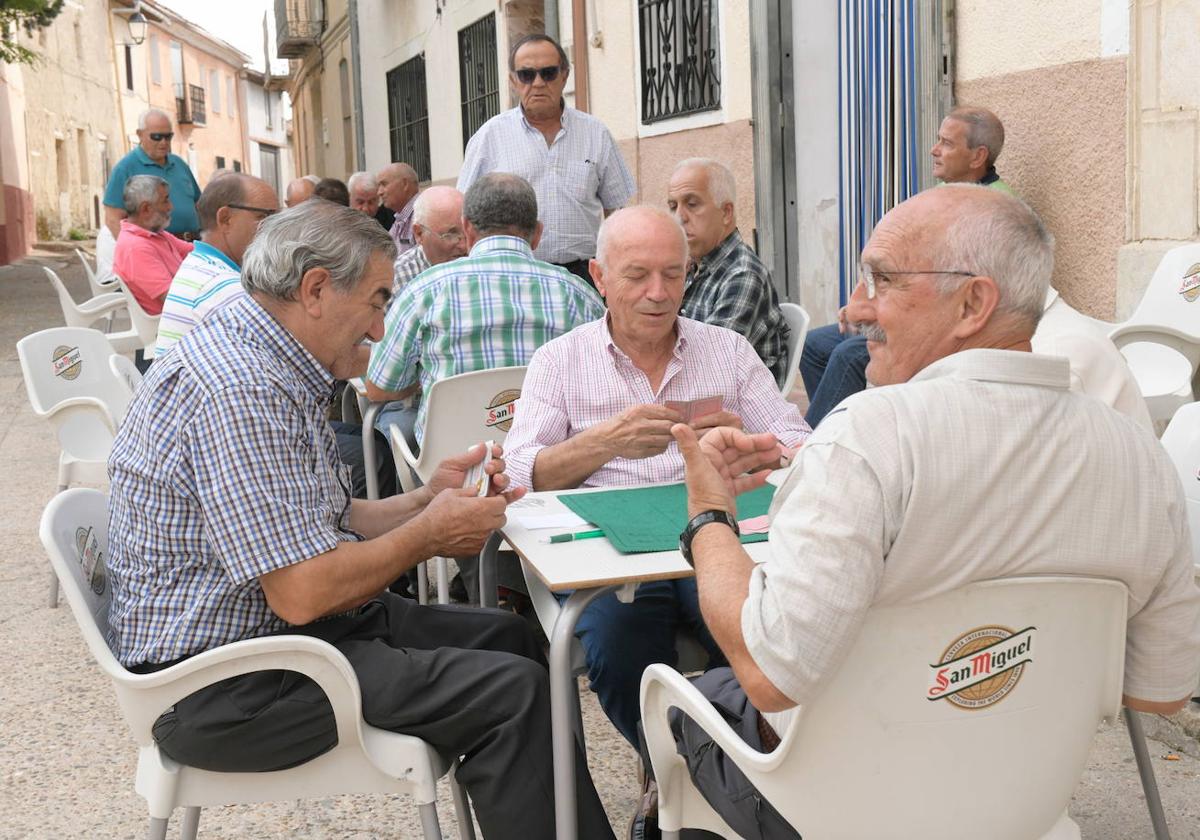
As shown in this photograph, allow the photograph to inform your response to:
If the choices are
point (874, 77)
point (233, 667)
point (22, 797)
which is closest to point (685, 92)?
point (874, 77)

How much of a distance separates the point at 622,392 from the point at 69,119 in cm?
3192

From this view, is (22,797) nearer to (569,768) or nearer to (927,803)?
(569,768)

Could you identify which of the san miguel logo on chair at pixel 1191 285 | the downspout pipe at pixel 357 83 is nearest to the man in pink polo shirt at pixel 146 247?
the san miguel logo on chair at pixel 1191 285

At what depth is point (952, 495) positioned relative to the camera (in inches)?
63.5

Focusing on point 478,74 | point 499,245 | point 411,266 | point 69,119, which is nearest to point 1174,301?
point 499,245

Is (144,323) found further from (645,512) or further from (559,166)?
(645,512)

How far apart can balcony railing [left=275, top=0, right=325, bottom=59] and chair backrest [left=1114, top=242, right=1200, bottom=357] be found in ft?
75.0

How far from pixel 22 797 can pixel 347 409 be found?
8.60 ft

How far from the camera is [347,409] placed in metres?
5.66

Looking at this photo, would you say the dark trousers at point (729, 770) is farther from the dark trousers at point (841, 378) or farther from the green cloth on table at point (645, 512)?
the dark trousers at point (841, 378)

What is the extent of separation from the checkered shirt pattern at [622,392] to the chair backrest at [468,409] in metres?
0.51

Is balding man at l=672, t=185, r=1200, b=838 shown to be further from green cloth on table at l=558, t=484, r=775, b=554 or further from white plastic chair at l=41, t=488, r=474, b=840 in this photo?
white plastic chair at l=41, t=488, r=474, b=840

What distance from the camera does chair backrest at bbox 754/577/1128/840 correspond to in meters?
1.63

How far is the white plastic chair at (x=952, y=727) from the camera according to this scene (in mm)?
1627
